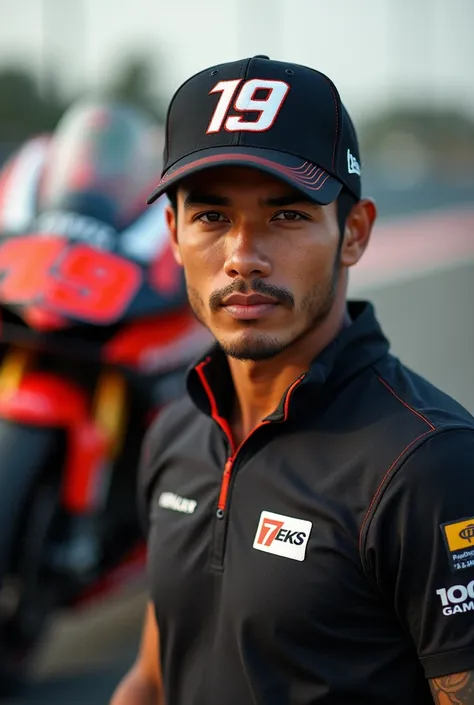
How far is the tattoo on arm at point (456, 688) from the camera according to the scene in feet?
4.49

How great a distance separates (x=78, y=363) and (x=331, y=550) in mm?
1956

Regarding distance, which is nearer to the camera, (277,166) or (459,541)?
Answer: (459,541)

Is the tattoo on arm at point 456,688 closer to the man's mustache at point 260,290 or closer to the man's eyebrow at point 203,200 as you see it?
the man's mustache at point 260,290

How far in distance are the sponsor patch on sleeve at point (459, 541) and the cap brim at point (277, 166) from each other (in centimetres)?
52

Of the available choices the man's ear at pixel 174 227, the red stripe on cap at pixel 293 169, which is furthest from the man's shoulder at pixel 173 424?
the red stripe on cap at pixel 293 169

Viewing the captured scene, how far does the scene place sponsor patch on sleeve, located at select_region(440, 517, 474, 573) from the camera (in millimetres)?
1361

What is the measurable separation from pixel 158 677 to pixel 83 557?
51.8 inches

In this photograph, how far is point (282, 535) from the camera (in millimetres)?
1527

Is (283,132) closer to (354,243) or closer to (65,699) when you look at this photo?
(354,243)

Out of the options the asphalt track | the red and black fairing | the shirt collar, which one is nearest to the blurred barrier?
the asphalt track

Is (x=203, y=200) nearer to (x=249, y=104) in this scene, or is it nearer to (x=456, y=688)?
(x=249, y=104)

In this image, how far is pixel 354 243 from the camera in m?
1.69

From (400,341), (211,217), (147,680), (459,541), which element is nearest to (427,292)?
(400,341)

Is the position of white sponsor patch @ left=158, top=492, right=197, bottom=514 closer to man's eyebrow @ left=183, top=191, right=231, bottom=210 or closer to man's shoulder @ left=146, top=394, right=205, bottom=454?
man's shoulder @ left=146, top=394, right=205, bottom=454
